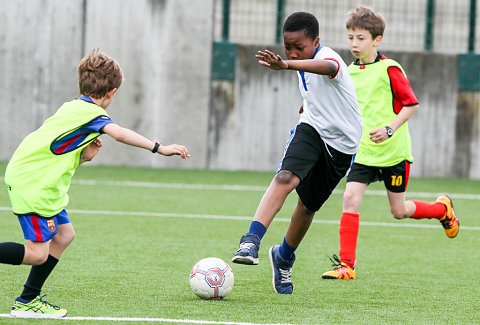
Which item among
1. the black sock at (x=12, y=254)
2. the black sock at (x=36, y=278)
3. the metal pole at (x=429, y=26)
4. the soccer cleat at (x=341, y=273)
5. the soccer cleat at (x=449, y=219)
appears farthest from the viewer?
the metal pole at (x=429, y=26)

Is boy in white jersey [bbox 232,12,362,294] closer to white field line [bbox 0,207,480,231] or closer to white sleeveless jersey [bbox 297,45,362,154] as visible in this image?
white sleeveless jersey [bbox 297,45,362,154]

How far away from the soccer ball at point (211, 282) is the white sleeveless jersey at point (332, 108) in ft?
3.45

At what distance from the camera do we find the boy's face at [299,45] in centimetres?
502

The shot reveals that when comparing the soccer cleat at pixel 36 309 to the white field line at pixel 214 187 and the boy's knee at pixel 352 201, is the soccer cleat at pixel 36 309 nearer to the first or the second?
the boy's knee at pixel 352 201

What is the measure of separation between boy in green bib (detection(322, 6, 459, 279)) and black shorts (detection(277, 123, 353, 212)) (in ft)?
3.24

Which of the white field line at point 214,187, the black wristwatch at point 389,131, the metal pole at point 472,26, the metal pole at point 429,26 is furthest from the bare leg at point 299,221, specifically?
the metal pole at point 472,26

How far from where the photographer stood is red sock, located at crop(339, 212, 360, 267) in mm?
6198

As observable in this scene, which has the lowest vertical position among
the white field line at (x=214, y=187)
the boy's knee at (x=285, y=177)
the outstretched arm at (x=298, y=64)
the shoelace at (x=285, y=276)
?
the white field line at (x=214, y=187)

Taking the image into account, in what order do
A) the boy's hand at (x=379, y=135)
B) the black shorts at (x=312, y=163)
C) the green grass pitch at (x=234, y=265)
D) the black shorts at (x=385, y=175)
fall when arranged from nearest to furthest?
the green grass pitch at (x=234, y=265) < the black shorts at (x=312, y=163) < the boy's hand at (x=379, y=135) < the black shorts at (x=385, y=175)

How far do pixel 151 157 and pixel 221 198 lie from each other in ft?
14.7

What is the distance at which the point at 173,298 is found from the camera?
A: 16.5ft

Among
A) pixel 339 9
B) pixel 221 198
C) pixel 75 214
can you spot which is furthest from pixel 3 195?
Result: pixel 339 9

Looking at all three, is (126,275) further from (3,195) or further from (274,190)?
(3,195)

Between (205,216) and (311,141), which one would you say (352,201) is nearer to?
(311,141)
